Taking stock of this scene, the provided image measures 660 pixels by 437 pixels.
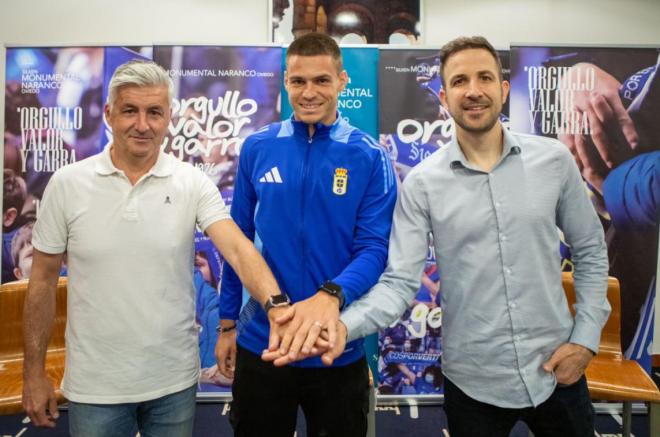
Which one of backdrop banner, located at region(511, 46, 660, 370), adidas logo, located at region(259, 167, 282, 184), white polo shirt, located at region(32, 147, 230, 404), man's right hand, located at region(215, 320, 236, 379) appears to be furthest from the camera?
backdrop banner, located at region(511, 46, 660, 370)

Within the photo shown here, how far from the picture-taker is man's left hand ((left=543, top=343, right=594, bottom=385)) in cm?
145

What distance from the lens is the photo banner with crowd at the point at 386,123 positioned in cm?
342

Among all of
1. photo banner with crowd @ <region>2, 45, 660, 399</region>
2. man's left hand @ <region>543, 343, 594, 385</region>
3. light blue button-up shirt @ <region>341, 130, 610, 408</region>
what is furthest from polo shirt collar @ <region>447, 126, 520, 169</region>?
photo banner with crowd @ <region>2, 45, 660, 399</region>

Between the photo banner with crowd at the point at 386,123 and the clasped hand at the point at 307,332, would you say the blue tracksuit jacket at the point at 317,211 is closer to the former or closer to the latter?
the clasped hand at the point at 307,332

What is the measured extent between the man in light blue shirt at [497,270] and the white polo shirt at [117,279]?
55cm

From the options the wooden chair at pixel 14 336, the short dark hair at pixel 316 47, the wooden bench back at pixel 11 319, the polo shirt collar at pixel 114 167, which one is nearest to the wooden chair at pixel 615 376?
the short dark hair at pixel 316 47

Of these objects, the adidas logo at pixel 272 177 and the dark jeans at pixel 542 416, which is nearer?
the dark jeans at pixel 542 416

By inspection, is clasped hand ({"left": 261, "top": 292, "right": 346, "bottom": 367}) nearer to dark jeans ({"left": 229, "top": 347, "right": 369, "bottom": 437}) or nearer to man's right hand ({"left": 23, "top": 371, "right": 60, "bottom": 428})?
dark jeans ({"left": 229, "top": 347, "right": 369, "bottom": 437})

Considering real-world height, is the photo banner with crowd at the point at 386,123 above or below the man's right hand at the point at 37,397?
above

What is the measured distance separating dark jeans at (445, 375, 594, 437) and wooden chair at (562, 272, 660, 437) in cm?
101

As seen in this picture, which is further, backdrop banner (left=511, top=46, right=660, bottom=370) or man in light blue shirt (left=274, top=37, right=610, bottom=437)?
backdrop banner (left=511, top=46, right=660, bottom=370)

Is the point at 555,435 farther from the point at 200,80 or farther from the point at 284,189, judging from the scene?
the point at 200,80

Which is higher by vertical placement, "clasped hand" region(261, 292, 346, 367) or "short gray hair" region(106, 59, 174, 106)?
"short gray hair" region(106, 59, 174, 106)

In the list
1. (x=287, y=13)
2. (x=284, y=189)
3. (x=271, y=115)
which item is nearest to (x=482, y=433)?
(x=284, y=189)
